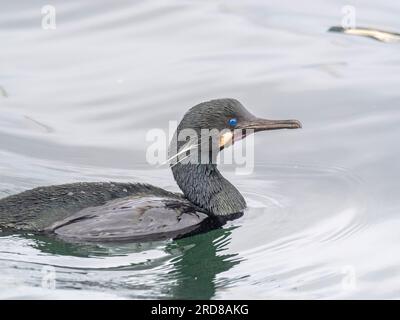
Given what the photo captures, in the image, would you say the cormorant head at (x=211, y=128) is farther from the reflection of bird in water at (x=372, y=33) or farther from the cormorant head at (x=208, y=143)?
the reflection of bird in water at (x=372, y=33)

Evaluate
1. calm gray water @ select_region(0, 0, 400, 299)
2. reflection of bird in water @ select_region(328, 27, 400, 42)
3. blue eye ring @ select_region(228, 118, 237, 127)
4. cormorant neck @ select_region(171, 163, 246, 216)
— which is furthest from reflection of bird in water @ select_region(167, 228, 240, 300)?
reflection of bird in water @ select_region(328, 27, 400, 42)

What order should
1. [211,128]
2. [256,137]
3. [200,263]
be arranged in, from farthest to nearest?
1. [256,137]
2. [211,128]
3. [200,263]

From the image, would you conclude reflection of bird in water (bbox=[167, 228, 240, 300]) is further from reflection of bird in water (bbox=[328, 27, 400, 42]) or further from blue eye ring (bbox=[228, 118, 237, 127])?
reflection of bird in water (bbox=[328, 27, 400, 42])

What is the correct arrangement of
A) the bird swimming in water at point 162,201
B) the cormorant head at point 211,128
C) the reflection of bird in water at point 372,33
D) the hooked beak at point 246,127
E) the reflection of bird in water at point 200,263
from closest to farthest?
the reflection of bird in water at point 200,263 → the bird swimming in water at point 162,201 → the cormorant head at point 211,128 → the hooked beak at point 246,127 → the reflection of bird in water at point 372,33

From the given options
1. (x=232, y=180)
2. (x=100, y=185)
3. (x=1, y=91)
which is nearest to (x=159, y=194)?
(x=100, y=185)

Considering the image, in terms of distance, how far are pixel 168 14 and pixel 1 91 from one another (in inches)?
121

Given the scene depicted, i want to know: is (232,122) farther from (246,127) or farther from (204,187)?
(204,187)

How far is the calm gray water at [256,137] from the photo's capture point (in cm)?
869

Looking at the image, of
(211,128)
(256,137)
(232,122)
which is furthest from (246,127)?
(256,137)

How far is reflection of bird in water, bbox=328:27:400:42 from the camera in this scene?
14820mm

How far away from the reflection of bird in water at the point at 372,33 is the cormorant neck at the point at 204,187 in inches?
221

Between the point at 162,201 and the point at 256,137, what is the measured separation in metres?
2.95

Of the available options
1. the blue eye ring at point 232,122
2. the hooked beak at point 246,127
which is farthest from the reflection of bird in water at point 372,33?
the blue eye ring at point 232,122

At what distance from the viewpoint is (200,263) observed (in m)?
9.02
